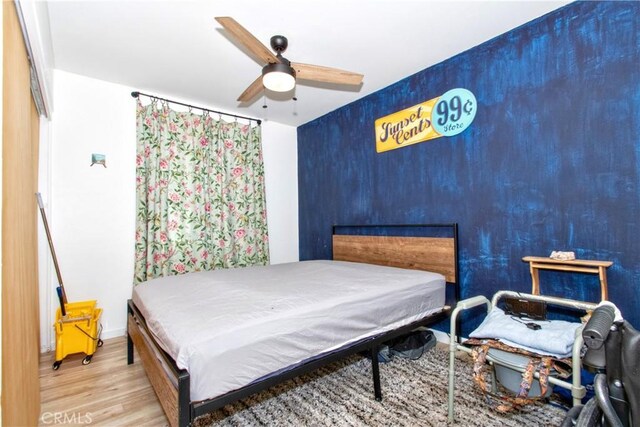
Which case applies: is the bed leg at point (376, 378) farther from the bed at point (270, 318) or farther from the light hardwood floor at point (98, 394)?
the light hardwood floor at point (98, 394)

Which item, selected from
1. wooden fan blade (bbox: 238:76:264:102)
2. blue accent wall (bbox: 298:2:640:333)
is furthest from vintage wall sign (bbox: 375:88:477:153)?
wooden fan blade (bbox: 238:76:264:102)

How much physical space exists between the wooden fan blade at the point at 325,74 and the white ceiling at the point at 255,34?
33 cm

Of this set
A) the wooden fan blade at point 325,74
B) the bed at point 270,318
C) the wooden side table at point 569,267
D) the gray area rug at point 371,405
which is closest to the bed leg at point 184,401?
the bed at point 270,318

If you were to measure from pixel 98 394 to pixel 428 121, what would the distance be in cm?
340

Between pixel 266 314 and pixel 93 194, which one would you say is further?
pixel 93 194

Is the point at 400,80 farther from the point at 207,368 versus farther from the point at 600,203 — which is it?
the point at 207,368

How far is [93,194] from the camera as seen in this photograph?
10.0ft

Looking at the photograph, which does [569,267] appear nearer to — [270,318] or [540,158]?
[540,158]

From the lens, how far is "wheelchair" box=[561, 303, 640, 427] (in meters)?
0.85

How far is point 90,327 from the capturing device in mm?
2562

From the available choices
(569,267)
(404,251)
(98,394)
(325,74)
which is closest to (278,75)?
(325,74)

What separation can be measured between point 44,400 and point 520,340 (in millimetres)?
2911

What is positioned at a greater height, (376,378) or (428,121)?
(428,121)

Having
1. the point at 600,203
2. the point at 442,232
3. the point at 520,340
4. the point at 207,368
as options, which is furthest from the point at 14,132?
the point at 600,203
